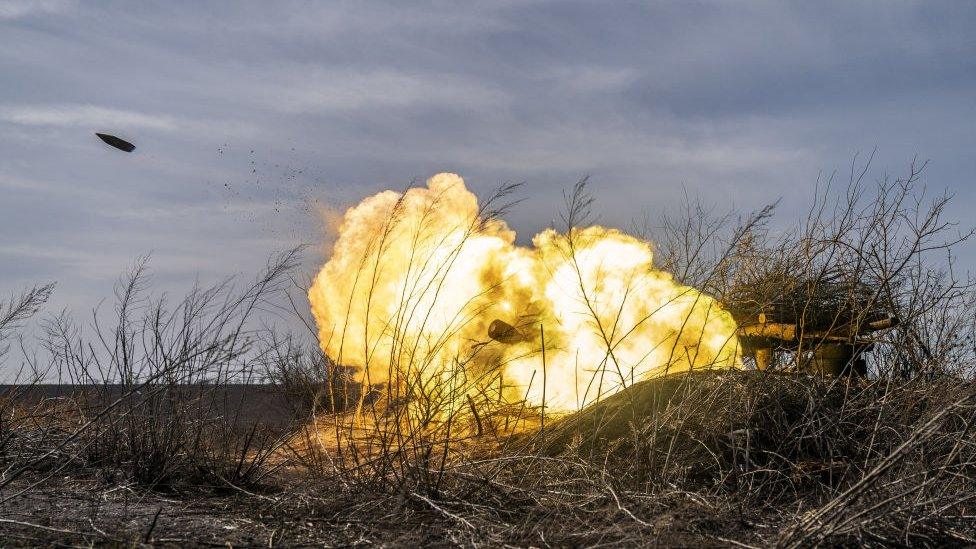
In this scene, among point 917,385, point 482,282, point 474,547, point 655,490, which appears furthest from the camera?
point 482,282

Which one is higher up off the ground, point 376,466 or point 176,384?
point 176,384

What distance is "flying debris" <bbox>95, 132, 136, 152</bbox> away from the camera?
712 cm

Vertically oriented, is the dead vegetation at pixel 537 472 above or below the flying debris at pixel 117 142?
below

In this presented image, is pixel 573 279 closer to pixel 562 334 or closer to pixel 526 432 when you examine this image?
pixel 562 334

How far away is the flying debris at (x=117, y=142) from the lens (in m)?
7.12

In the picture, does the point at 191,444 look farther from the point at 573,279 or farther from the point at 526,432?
the point at 573,279

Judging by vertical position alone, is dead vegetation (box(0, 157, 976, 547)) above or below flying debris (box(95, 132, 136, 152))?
below

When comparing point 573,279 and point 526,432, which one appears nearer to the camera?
point 526,432

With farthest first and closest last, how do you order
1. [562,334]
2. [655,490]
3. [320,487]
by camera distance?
[562,334] < [320,487] < [655,490]

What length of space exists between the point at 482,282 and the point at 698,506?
6.02 m

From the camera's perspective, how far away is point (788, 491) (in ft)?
19.3

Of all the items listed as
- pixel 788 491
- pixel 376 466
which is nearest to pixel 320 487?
pixel 376 466

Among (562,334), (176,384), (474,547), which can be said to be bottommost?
(474,547)

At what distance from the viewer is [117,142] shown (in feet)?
23.5
